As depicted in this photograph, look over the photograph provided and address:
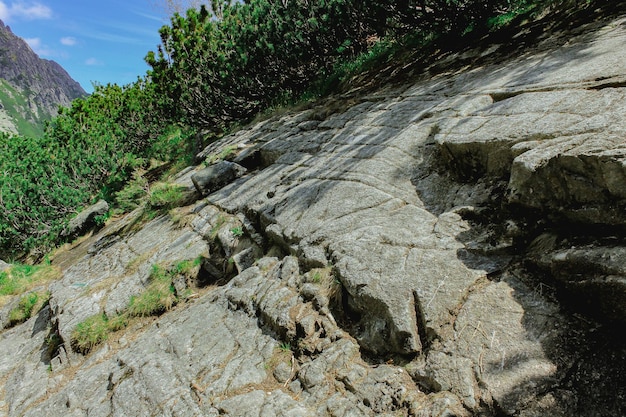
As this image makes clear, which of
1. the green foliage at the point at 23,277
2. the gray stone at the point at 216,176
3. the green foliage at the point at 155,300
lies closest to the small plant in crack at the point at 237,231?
the green foliage at the point at 155,300

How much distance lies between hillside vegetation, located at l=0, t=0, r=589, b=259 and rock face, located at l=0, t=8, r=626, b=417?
288cm

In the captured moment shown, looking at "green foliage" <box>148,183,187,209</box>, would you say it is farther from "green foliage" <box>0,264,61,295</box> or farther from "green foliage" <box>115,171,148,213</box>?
"green foliage" <box>0,264,61,295</box>

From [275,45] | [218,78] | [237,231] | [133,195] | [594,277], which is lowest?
[594,277]

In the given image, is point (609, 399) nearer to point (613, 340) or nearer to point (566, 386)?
point (566, 386)

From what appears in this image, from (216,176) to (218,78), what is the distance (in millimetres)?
5849

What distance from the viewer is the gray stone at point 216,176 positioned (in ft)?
25.7

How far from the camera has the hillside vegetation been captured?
27.1 ft

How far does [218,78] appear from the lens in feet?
40.5

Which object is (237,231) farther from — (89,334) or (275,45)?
(275,45)

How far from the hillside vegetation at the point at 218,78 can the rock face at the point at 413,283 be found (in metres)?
2.88

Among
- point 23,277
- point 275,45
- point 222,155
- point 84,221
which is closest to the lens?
point 23,277

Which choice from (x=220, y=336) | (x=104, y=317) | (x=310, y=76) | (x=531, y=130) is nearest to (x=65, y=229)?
(x=104, y=317)

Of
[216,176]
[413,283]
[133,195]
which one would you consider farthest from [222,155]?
[413,283]

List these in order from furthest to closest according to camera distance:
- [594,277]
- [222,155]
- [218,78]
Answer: [218,78], [222,155], [594,277]
